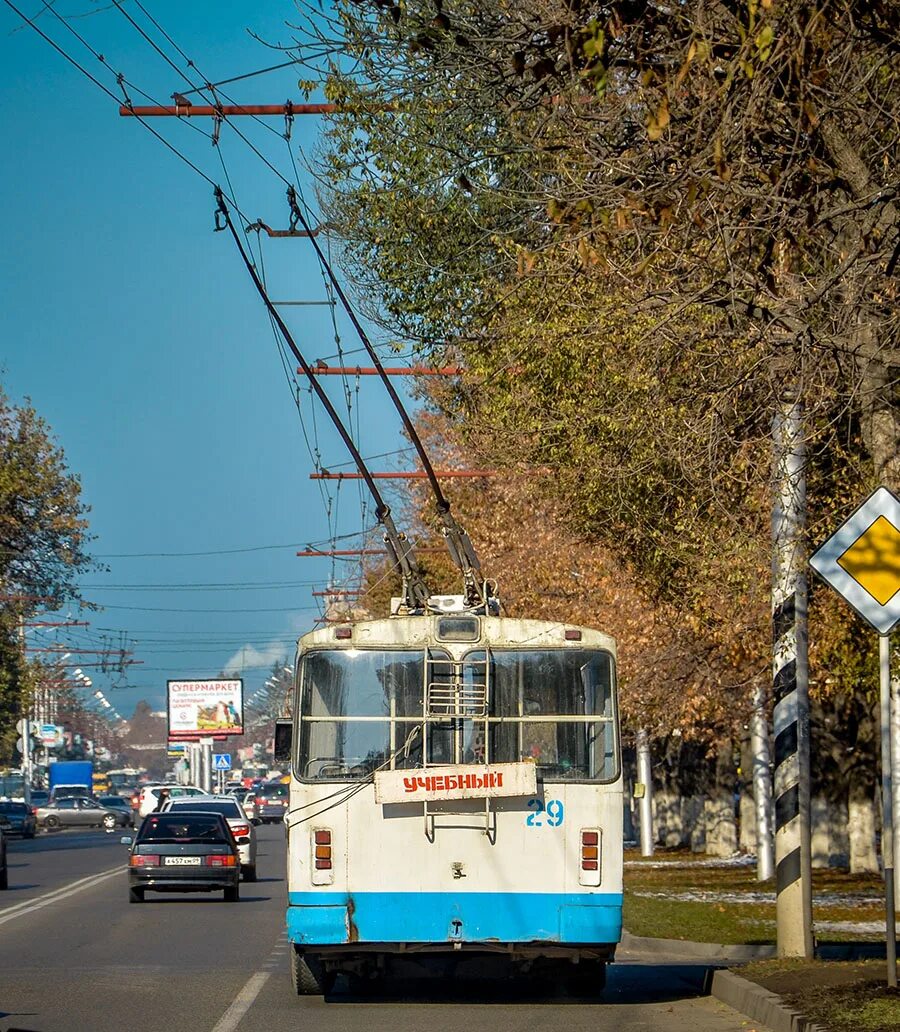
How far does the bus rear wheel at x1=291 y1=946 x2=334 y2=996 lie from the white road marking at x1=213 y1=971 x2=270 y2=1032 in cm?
37

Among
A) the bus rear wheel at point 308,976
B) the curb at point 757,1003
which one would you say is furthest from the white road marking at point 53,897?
the curb at point 757,1003

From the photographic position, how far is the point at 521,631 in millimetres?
13734

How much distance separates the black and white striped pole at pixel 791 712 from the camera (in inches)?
579

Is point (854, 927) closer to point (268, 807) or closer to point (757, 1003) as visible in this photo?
point (757, 1003)

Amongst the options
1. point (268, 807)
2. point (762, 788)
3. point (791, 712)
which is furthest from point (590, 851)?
point (268, 807)

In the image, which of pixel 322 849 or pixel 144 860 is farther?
pixel 144 860

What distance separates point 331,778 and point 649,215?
17.4ft

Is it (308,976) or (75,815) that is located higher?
(308,976)

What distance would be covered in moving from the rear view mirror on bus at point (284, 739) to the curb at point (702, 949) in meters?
5.21

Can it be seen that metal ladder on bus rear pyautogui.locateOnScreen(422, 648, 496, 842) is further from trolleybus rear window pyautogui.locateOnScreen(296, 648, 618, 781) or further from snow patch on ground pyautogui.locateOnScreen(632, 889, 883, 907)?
snow patch on ground pyautogui.locateOnScreen(632, 889, 883, 907)

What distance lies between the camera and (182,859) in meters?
28.7

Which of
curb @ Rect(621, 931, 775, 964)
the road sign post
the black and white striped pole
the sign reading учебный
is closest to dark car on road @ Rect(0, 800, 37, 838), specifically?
curb @ Rect(621, 931, 775, 964)

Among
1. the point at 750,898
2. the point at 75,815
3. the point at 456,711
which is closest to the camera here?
the point at 456,711

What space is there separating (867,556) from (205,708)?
9681 centimetres
